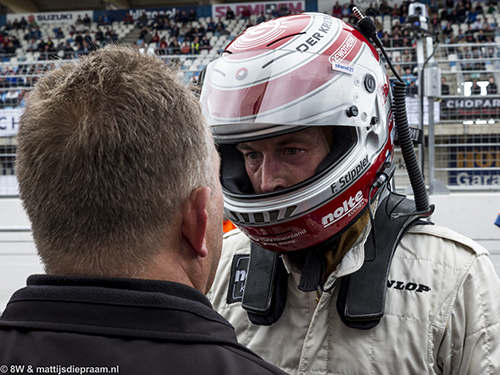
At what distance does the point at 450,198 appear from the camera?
4738 mm

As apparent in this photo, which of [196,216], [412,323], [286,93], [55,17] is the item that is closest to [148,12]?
[55,17]

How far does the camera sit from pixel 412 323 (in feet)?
4.09

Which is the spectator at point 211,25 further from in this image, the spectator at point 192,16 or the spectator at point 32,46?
the spectator at point 32,46

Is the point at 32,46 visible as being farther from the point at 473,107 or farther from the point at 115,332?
the point at 115,332

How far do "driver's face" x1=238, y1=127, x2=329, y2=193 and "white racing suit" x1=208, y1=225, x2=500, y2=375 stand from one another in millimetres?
233

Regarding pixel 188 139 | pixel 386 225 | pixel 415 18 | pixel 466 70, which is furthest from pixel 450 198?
pixel 188 139

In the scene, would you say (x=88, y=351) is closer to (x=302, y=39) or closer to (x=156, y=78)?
(x=156, y=78)

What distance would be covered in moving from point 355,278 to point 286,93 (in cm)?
54

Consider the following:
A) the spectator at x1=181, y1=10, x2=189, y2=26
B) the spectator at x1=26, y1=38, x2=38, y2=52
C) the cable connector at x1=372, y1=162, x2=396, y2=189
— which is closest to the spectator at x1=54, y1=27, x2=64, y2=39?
the spectator at x1=26, y1=38, x2=38, y2=52

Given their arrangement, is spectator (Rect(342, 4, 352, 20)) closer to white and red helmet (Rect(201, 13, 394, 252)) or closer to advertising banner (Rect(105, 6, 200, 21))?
advertising banner (Rect(105, 6, 200, 21))

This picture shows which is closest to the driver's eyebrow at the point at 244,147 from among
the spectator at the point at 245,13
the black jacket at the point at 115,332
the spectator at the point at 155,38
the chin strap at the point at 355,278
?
the chin strap at the point at 355,278

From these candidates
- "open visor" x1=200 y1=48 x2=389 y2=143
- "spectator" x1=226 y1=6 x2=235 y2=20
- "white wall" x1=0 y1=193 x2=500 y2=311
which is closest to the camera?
"open visor" x1=200 y1=48 x2=389 y2=143

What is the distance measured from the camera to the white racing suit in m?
1.21

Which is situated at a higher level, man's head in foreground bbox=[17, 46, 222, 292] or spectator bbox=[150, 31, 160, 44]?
man's head in foreground bbox=[17, 46, 222, 292]
